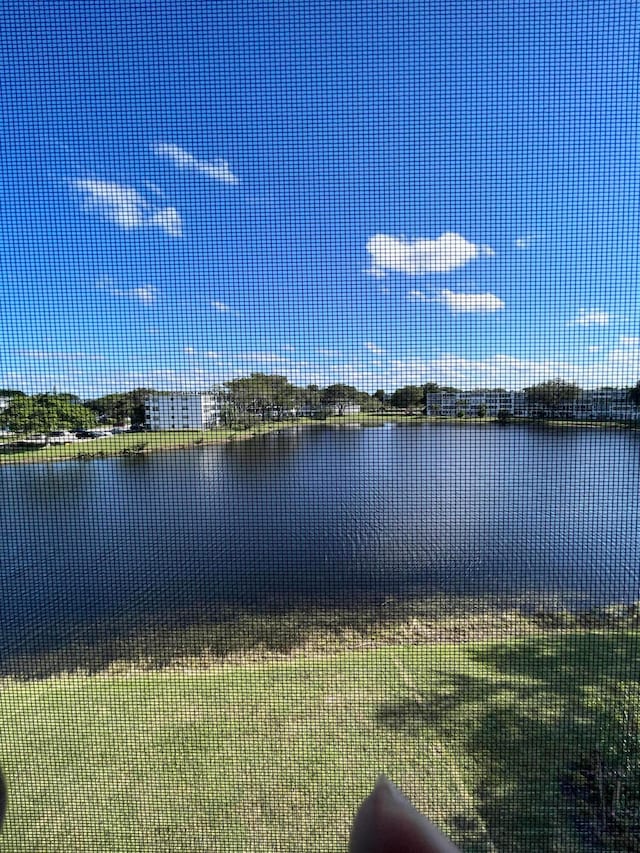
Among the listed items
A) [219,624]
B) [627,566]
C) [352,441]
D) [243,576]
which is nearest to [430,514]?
[352,441]

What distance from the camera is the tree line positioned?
→ 3.14m

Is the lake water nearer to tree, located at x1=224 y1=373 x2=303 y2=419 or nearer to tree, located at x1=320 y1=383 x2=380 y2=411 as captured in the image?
tree, located at x1=320 y1=383 x2=380 y2=411

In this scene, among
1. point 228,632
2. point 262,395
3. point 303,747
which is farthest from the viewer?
point 262,395

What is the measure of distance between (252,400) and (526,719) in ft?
10.0

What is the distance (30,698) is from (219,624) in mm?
1586

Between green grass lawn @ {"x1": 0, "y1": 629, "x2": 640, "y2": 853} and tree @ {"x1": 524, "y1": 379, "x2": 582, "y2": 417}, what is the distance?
161cm

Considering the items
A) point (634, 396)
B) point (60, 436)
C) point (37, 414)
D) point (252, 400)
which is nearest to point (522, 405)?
point (634, 396)

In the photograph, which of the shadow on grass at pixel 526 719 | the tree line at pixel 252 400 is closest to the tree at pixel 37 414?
the tree line at pixel 252 400

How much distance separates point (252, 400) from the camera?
402 cm

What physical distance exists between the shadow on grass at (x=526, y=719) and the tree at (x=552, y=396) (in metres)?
1.60

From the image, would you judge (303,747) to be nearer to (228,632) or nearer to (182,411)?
(228,632)

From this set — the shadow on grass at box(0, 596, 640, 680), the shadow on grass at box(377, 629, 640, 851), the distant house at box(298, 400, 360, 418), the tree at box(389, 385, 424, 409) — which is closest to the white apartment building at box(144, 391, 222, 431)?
the distant house at box(298, 400, 360, 418)

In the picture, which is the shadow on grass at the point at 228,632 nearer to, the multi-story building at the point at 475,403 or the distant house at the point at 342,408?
the multi-story building at the point at 475,403

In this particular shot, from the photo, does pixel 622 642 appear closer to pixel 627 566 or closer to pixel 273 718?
pixel 627 566
